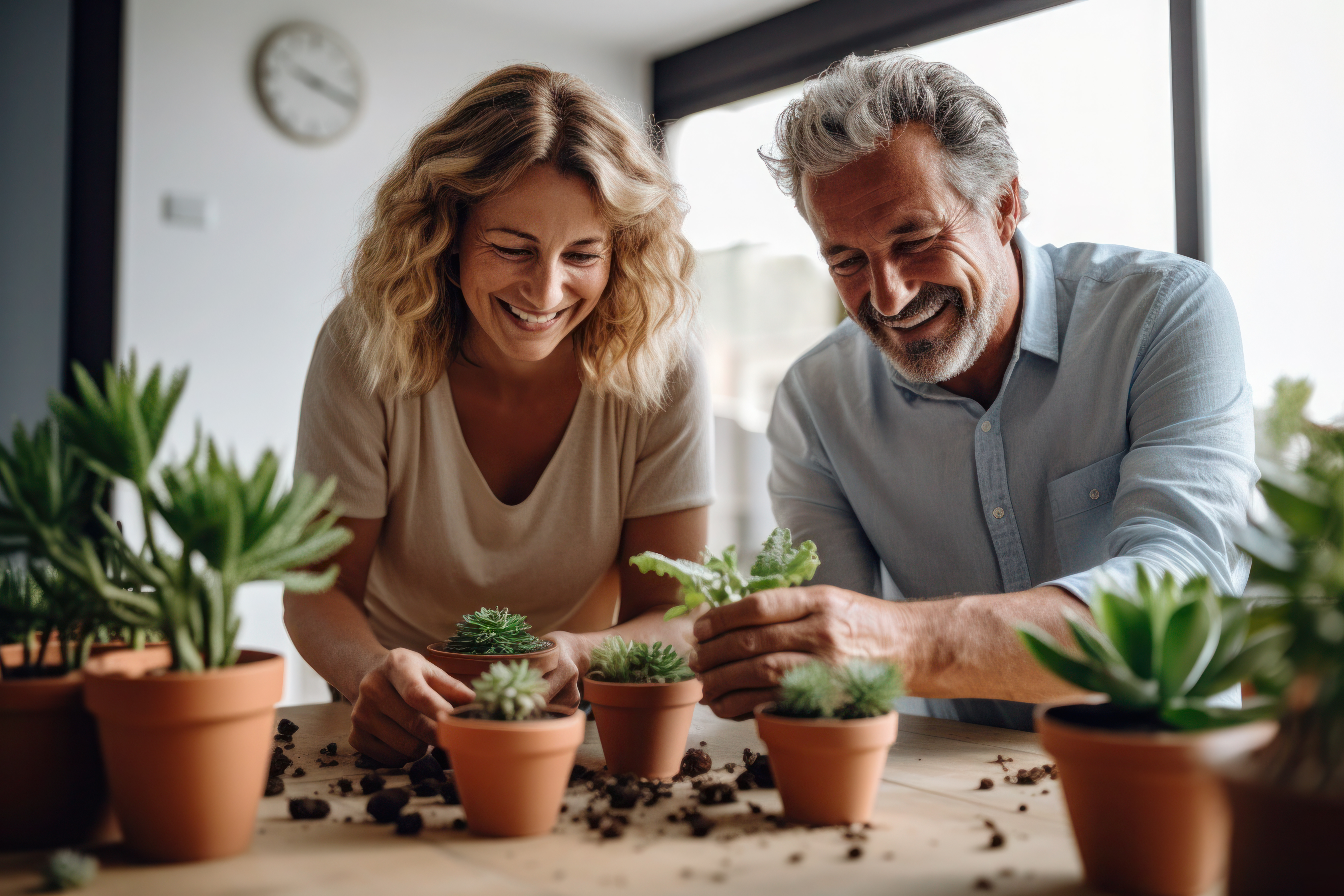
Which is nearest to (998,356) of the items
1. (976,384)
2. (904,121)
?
(976,384)

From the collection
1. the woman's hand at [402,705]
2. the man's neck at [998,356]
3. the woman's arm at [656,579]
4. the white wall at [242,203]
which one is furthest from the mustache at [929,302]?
the white wall at [242,203]

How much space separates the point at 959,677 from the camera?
1.31 meters

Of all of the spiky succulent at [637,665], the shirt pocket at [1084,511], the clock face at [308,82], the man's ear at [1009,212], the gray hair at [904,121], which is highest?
the clock face at [308,82]

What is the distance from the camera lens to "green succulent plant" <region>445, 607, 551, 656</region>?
49.3 inches

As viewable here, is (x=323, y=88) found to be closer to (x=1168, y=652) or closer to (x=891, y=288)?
(x=891, y=288)

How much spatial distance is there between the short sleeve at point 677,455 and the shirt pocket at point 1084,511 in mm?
604

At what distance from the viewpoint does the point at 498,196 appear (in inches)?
65.1

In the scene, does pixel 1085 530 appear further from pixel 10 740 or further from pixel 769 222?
pixel 769 222

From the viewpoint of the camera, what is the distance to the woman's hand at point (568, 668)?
1.29 m

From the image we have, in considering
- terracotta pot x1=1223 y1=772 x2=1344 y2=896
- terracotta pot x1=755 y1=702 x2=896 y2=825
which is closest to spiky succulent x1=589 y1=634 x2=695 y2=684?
terracotta pot x1=755 y1=702 x2=896 y2=825

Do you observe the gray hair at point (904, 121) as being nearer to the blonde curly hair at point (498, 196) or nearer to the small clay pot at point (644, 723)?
the blonde curly hair at point (498, 196)

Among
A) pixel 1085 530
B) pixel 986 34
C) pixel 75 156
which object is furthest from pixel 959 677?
pixel 75 156

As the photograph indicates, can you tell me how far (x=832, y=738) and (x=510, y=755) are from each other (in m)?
0.29

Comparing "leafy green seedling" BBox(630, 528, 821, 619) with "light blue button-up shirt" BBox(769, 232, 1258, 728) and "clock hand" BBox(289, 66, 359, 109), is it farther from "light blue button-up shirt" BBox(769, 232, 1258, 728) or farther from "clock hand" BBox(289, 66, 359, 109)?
"clock hand" BBox(289, 66, 359, 109)
